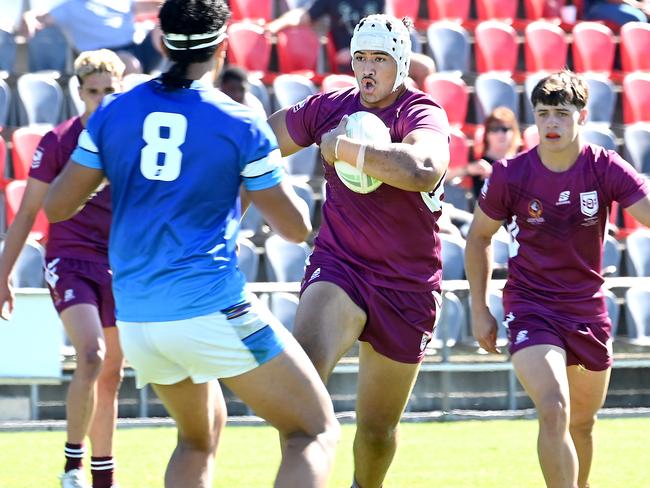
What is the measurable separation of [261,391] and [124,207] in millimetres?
769

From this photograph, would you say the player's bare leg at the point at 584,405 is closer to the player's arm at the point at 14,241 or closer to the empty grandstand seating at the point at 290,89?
the player's arm at the point at 14,241

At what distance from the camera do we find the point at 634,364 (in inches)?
377

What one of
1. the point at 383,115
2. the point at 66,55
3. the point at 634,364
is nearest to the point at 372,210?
the point at 383,115

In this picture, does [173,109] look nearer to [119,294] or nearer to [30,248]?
[119,294]

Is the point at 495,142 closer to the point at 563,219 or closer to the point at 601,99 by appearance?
the point at 601,99

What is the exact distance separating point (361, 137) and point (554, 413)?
144cm

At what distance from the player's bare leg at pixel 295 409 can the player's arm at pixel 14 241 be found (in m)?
1.63

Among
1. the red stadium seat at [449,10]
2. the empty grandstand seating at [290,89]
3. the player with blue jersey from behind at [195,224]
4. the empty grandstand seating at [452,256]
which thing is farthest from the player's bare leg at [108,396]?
the red stadium seat at [449,10]

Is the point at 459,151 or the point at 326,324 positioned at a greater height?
the point at 326,324

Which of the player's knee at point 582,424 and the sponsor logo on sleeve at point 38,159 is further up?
the sponsor logo on sleeve at point 38,159

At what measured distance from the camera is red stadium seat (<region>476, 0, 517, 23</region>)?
13.9 metres

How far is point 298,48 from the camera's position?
12859 millimetres

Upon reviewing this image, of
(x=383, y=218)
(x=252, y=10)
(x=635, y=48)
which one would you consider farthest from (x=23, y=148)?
(x=635, y=48)

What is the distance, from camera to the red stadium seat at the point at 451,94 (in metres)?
12.2
